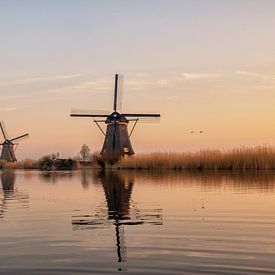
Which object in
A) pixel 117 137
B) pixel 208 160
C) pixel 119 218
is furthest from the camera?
pixel 117 137

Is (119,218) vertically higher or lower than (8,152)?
lower

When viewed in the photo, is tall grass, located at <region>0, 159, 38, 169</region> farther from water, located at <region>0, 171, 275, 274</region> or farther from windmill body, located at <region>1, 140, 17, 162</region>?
water, located at <region>0, 171, 275, 274</region>

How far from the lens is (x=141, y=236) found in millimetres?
8062

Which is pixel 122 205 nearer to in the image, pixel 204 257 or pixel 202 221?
pixel 202 221

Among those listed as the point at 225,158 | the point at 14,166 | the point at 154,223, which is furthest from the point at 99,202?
the point at 14,166

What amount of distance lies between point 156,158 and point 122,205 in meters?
25.2

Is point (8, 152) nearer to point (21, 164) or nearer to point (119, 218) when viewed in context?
point (21, 164)

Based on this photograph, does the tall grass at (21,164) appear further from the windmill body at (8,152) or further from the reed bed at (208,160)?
the reed bed at (208,160)

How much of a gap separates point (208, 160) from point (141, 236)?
26.5 m

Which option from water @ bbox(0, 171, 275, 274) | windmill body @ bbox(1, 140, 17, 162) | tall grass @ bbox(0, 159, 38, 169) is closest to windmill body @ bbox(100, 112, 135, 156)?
tall grass @ bbox(0, 159, 38, 169)

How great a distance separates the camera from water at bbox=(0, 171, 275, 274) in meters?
5.97

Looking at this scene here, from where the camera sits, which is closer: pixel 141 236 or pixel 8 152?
pixel 141 236

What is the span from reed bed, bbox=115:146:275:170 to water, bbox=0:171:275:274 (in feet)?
56.5

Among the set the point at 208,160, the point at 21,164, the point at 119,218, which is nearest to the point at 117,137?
the point at 208,160
